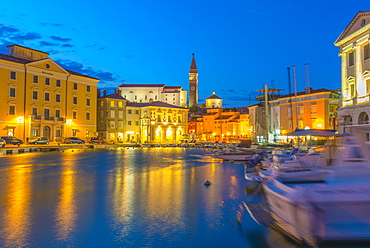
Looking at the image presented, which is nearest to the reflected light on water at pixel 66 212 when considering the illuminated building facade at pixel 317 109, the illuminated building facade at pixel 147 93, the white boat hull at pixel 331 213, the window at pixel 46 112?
the white boat hull at pixel 331 213

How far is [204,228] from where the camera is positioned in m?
8.55

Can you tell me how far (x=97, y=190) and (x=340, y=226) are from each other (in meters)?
10.2

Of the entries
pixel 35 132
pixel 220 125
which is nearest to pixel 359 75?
pixel 35 132

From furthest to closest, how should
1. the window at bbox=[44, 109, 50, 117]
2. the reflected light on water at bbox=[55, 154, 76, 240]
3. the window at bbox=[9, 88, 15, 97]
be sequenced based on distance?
the window at bbox=[44, 109, 50, 117] < the window at bbox=[9, 88, 15, 97] < the reflected light on water at bbox=[55, 154, 76, 240]

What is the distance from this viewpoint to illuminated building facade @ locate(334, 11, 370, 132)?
3806 centimetres

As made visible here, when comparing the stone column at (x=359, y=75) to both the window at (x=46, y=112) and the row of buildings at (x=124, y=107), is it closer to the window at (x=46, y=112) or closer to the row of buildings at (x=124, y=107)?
the row of buildings at (x=124, y=107)

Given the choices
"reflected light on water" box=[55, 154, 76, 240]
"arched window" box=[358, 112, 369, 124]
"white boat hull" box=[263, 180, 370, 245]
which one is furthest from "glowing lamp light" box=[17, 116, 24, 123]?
"white boat hull" box=[263, 180, 370, 245]

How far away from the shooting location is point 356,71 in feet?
133

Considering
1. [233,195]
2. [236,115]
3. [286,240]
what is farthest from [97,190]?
[236,115]

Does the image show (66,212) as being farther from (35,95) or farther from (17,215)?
(35,95)

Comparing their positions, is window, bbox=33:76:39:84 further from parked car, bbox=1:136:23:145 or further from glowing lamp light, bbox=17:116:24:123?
parked car, bbox=1:136:23:145

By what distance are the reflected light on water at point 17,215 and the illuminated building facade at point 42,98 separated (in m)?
49.9

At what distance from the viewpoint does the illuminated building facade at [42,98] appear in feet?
195

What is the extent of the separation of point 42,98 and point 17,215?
6077 cm
